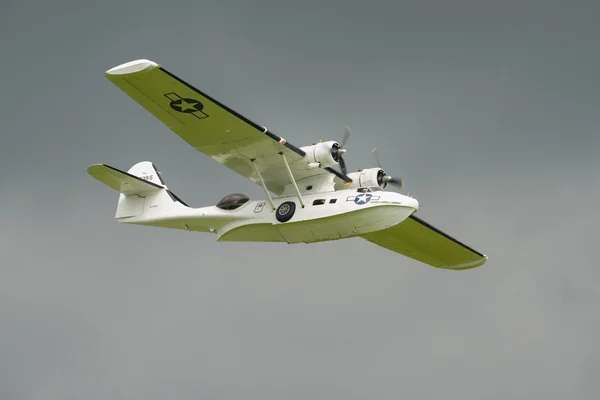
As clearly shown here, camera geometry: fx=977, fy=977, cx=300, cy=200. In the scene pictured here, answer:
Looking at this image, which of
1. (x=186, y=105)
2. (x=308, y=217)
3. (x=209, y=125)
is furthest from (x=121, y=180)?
(x=308, y=217)

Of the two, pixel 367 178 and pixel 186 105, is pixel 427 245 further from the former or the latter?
pixel 186 105

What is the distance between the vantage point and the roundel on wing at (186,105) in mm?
28489

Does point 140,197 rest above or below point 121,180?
below

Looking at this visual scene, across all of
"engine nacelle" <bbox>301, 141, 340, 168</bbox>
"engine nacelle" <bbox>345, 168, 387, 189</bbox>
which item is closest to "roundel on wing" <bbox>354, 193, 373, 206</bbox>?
"engine nacelle" <bbox>301, 141, 340, 168</bbox>

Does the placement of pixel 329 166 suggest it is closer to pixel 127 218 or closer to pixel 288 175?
pixel 288 175

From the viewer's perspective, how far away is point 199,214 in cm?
3266

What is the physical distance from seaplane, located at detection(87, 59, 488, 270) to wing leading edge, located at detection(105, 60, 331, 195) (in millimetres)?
29

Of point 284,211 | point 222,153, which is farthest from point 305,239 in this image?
point 222,153

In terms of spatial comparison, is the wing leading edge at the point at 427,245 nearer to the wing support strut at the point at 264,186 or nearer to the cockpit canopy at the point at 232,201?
the wing support strut at the point at 264,186

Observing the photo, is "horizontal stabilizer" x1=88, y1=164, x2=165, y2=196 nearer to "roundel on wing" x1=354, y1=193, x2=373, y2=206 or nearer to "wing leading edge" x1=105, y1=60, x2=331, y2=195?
"wing leading edge" x1=105, y1=60, x2=331, y2=195

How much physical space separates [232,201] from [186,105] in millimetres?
4407

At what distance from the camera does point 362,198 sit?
96.6 feet

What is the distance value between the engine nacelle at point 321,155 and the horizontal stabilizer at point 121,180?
6592mm

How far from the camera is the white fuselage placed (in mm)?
29266
